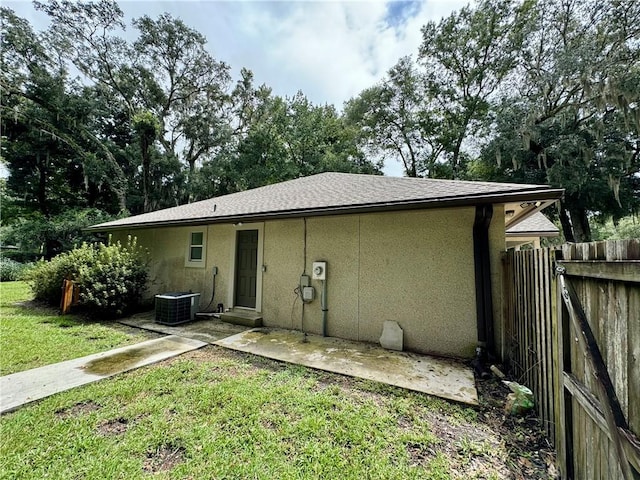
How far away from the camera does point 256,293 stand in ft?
21.6

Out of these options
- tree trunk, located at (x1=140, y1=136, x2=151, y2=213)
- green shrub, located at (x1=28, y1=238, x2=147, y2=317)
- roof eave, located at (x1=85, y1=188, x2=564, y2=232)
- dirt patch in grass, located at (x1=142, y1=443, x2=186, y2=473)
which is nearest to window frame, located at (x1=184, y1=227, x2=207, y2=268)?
roof eave, located at (x1=85, y1=188, x2=564, y2=232)

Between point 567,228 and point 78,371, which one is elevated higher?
point 567,228

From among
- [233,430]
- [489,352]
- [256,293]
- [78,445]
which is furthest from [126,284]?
[489,352]

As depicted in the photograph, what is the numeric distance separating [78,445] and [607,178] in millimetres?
18661

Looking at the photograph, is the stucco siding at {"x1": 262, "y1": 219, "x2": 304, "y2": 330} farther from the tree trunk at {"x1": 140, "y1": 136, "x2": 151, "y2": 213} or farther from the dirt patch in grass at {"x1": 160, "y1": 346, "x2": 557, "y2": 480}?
the tree trunk at {"x1": 140, "y1": 136, "x2": 151, "y2": 213}

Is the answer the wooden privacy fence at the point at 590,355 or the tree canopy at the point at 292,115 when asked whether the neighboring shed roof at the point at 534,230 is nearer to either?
the tree canopy at the point at 292,115

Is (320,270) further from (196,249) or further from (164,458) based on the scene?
(196,249)

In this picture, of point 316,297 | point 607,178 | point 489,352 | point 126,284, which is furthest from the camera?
point 607,178

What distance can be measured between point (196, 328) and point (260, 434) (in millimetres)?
4249

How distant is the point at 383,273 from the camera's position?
5.06 metres

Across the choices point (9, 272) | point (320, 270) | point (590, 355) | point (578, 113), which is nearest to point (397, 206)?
point (320, 270)

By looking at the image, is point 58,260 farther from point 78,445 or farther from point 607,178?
point 607,178

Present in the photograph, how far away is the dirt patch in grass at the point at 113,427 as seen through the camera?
2.56 meters

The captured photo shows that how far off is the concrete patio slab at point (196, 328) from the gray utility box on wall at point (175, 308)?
0.14 metres
